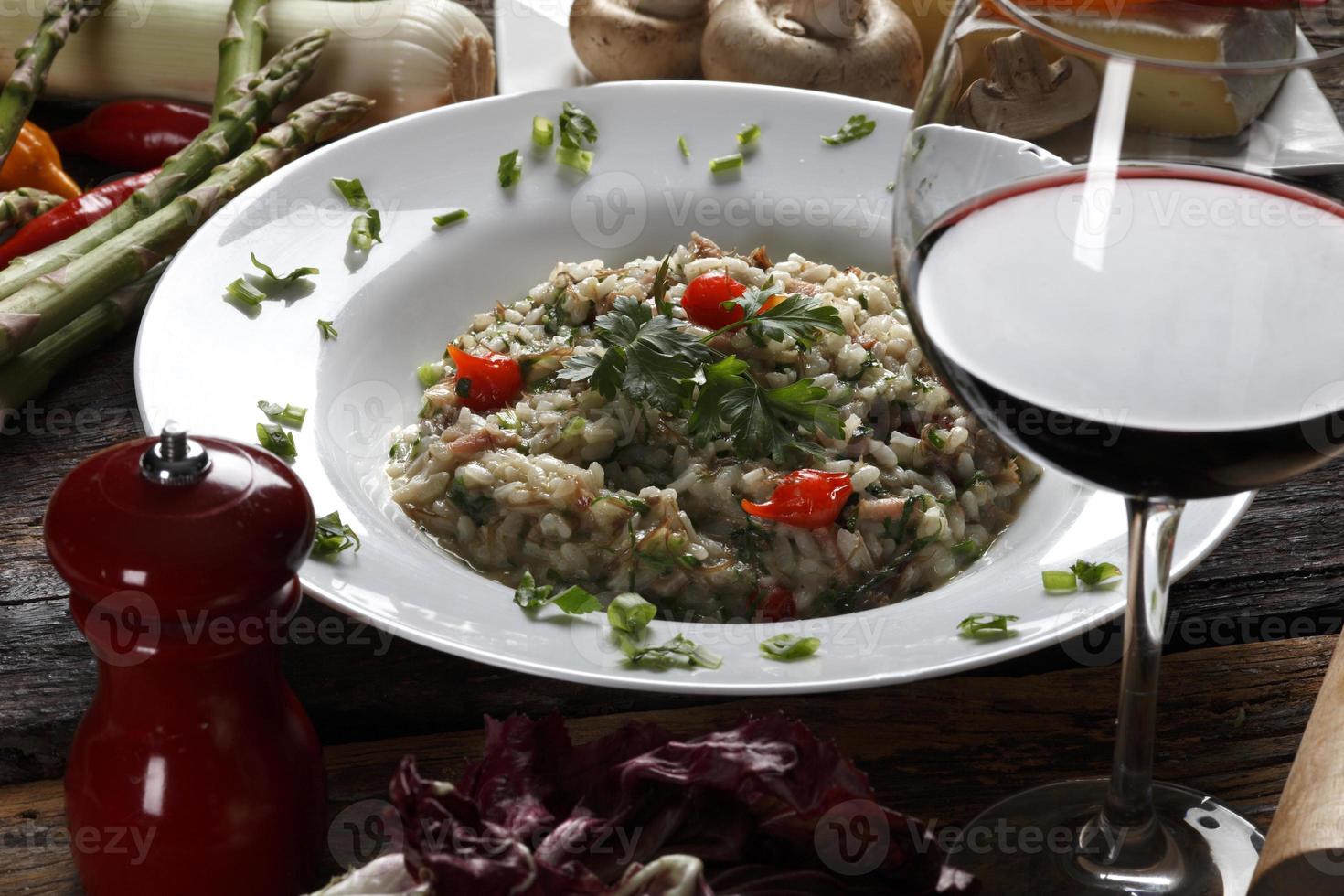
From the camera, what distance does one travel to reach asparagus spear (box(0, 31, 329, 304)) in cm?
297

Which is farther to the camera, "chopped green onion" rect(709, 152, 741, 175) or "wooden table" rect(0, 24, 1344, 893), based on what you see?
"chopped green onion" rect(709, 152, 741, 175)

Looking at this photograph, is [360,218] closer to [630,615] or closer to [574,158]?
[574,158]

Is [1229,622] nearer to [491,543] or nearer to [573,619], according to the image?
[573,619]

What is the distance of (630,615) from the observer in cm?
194

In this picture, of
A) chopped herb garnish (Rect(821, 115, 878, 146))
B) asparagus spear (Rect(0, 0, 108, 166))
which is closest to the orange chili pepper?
asparagus spear (Rect(0, 0, 108, 166))

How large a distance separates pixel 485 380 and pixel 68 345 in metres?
0.93

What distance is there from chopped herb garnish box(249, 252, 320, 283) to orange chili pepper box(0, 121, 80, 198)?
122 cm

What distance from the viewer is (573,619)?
198cm

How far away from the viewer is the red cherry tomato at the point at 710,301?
2.72 metres

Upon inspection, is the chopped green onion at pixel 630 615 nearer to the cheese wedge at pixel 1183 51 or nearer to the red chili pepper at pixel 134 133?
the cheese wedge at pixel 1183 51

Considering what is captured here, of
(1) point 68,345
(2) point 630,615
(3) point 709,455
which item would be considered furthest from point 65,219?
(2) point 630,615

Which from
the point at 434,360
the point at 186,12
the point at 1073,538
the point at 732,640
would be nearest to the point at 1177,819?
the point at 1073,538

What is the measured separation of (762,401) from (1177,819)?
3.25 feet

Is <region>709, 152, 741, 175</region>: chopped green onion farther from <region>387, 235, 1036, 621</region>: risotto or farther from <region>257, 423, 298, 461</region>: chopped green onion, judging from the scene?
<region>257, 423, 298, 461</region>: chopped green onion
